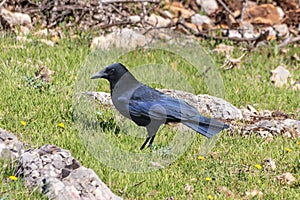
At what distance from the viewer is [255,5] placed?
11789 millimetres

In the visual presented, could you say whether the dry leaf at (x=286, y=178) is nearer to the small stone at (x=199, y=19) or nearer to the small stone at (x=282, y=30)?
the small stone at (x=282, y=30)

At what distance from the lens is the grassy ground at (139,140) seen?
5371 mm

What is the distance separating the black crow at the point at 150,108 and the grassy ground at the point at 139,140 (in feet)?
0.77

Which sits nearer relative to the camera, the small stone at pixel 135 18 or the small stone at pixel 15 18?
the small stone at pixel 15 18

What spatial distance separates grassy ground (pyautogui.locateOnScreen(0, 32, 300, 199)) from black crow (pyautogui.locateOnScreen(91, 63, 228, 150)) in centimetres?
23

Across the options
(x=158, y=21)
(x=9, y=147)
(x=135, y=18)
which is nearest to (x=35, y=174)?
(x=9, y=147)

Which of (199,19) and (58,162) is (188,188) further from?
(199,19)

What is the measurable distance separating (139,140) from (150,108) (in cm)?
37

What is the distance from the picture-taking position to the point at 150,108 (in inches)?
236

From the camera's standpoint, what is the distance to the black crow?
5.94 m

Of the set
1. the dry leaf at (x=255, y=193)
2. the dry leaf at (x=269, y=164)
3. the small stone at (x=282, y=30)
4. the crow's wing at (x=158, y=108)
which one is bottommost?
the small stone at (x=282, y=30)

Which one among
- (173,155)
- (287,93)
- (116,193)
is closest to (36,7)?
(287,93)

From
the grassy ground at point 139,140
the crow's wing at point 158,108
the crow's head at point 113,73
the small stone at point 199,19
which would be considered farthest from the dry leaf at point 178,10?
the crow's wing at point 158,108

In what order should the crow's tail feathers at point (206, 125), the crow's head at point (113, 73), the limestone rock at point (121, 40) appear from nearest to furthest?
the crow's tail feathers at point (206, 125) → the crow's head at point (113, 73) → the limestone rock at point (121, 40)
